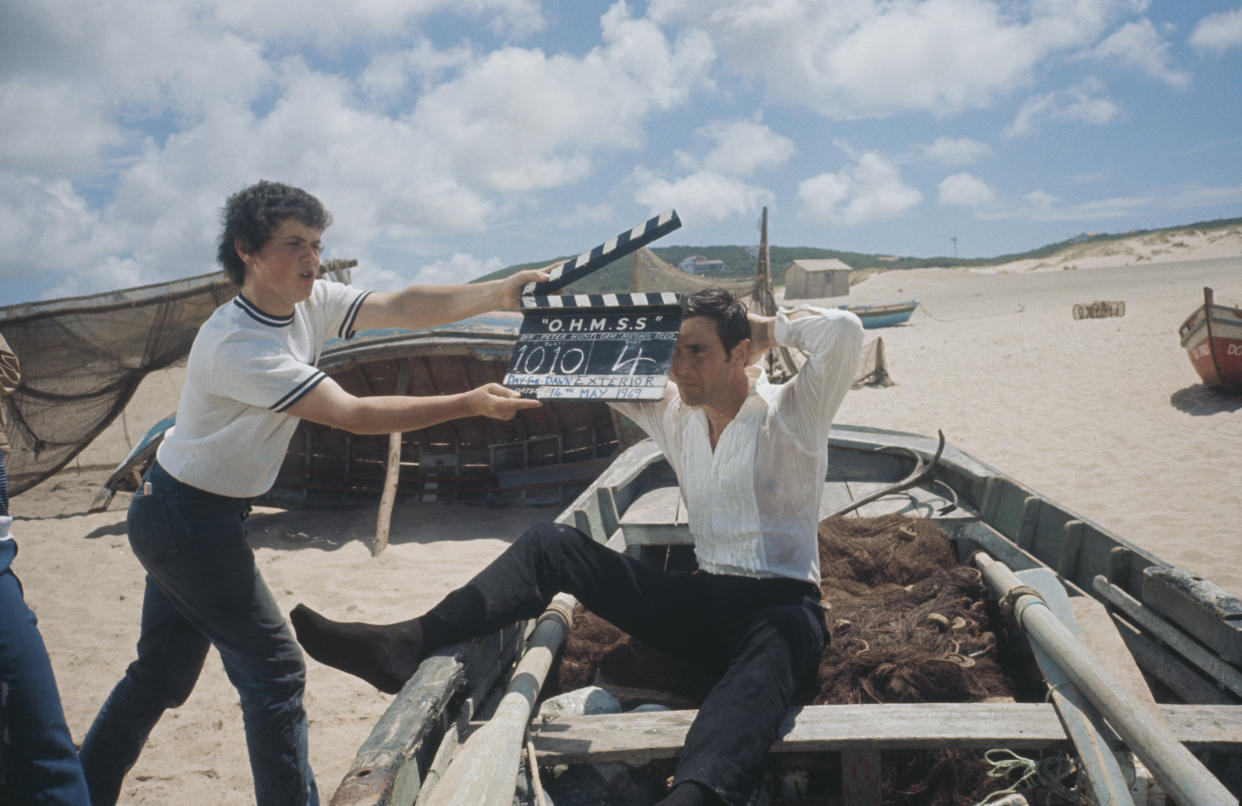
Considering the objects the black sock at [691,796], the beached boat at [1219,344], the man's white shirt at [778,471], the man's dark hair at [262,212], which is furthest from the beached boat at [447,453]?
the beached boat at [1219,344]

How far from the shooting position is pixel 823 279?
50.7 m

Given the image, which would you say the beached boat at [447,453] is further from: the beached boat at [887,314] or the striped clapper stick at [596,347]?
the beached boat at [887,314]

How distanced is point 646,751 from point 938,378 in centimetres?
1479

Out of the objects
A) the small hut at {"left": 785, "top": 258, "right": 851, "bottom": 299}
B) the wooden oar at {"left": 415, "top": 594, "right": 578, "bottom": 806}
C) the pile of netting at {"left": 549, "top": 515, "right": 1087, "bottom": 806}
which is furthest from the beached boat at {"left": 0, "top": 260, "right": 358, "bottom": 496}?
the small hut at {"left": 785, "top": 258, "right": 851, "bottom": 299}

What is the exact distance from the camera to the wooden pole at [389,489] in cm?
626

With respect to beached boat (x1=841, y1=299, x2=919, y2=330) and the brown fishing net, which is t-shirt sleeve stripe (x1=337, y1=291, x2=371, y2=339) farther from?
beached boat (x1=841, y1=299, x2=919, y2=330)

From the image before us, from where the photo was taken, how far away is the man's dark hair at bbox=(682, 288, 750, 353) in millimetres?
2355

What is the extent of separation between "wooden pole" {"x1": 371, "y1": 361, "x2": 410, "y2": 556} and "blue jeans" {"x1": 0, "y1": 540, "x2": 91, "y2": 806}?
14.0 feet

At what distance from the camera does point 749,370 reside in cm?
270

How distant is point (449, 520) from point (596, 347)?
200 inches

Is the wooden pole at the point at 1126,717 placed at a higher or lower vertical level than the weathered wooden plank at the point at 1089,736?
higher

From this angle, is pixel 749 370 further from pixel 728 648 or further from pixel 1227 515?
pixel 1227 515

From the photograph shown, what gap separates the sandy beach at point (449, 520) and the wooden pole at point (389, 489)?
0.58ft

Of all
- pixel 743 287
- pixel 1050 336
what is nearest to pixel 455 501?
pixel 743 287
